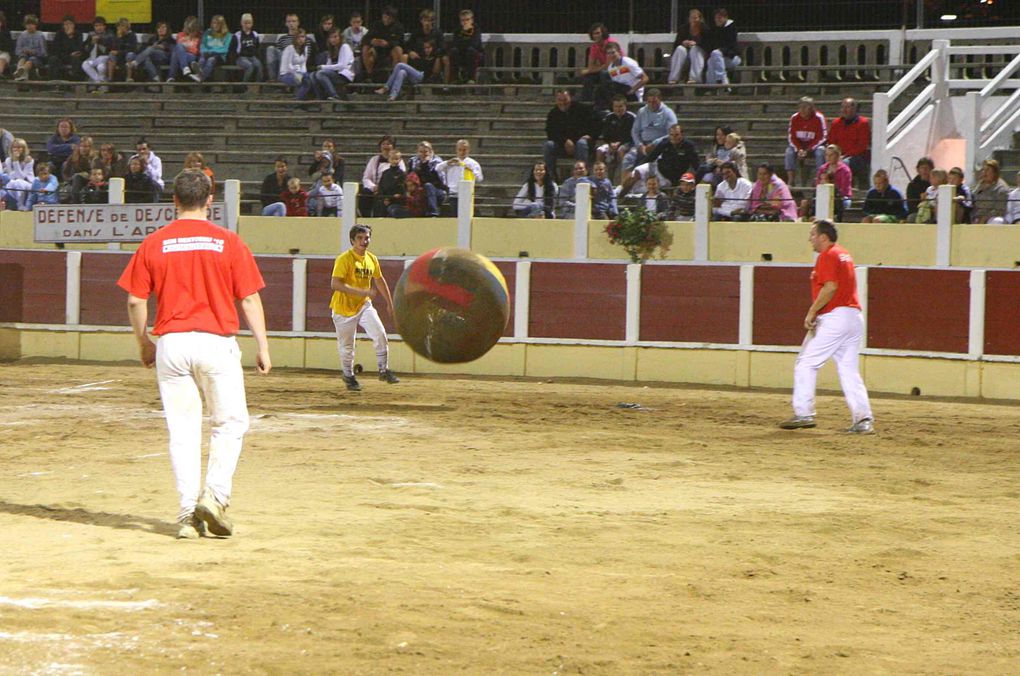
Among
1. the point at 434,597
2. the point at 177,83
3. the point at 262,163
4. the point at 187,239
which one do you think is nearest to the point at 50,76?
the point at 177,83

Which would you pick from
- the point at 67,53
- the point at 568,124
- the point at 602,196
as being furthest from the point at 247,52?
the point at 602,196

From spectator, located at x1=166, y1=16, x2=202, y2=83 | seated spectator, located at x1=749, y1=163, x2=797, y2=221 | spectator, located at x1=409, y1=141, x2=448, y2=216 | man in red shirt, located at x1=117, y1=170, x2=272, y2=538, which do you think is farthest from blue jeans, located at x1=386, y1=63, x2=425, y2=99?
man in red shirt, located at x1=117, y1=170, x2=272, y2=538

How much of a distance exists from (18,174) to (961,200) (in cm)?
1248

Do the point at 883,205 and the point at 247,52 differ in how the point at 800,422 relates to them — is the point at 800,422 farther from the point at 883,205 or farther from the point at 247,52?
the point at 247,52

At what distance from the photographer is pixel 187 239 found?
295 inches

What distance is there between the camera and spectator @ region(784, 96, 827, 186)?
18.4 m

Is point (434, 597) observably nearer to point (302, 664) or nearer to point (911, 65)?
point (302, 664)

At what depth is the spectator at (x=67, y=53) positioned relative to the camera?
960 inches

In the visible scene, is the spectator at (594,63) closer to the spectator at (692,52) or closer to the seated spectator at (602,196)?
the spectator at (692,52)

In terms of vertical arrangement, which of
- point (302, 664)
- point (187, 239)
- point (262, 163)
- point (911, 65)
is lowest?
point (302, 664)

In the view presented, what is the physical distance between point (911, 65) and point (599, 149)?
506 centimetres

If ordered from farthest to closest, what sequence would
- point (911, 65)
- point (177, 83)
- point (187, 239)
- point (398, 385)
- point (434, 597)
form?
point (177, 83), point (911, 65), point (398, 385), point (187, 239), point (434, 597)

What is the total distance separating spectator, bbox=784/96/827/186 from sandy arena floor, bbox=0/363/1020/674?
624cm

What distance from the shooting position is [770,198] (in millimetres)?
17312
